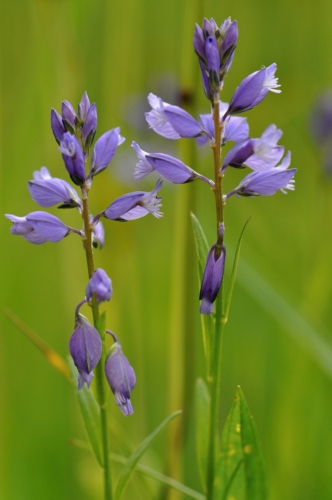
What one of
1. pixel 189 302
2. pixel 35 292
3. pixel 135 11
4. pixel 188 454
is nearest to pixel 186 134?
pixel 189 302

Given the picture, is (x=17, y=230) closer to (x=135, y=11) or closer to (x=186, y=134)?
(x=186, y=134)

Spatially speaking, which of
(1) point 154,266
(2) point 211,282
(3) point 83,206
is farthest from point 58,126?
(1) point 154,266

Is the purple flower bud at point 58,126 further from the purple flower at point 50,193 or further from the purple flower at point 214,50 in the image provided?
the purple flower at point 214,50

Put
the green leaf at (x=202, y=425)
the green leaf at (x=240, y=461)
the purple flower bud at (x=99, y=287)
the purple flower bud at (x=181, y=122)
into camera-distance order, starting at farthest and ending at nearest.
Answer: the green leaf at (x=202, y=425) < the green leaf at (x=240, y=461) < the purple flower bud at (x=181, y=122) < the purple flower bud at (x=99, y=287)

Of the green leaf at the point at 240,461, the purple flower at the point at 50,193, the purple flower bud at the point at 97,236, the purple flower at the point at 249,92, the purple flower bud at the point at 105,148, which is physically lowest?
the green leaf at the point at 240,461

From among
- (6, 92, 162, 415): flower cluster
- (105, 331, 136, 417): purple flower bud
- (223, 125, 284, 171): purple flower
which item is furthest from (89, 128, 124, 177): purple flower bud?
(105, 331, 136, 417): purple flower bud

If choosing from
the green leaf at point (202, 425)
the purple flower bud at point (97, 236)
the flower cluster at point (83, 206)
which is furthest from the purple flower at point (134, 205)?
the green leaf at point (202, 425)

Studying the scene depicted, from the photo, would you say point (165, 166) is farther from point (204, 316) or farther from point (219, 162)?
point (204, 316)

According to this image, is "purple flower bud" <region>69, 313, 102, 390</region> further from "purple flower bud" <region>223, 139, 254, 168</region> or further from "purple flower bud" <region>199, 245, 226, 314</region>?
"purple flower bud" <region>223, 139, 254, 168</region>
